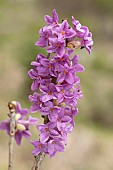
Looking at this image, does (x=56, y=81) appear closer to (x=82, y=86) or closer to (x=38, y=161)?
(x=38, y=161)

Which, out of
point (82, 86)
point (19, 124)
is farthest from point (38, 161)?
point (82, 86)

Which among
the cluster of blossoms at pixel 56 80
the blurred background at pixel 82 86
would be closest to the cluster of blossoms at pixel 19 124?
the cluster of blossoms at pixel 56 80

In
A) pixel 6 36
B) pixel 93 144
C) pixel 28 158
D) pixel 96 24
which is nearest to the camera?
pixel 28 158

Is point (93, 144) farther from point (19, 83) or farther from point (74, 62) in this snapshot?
point (74, 62)

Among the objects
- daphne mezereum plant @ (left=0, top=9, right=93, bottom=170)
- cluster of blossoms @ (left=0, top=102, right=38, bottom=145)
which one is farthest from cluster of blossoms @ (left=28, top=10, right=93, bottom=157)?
cluster of blossoms @ (left=0, top=102, right=38, bottom=145)

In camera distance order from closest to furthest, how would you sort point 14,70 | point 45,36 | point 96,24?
point 45,36 → point 14,70 → point 96,24

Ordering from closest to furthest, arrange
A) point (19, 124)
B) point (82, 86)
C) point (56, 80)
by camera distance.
Answer: point (56, 80), point (19, 124), point (82, 86)

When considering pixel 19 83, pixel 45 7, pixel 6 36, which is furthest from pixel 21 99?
pixel 45 7
